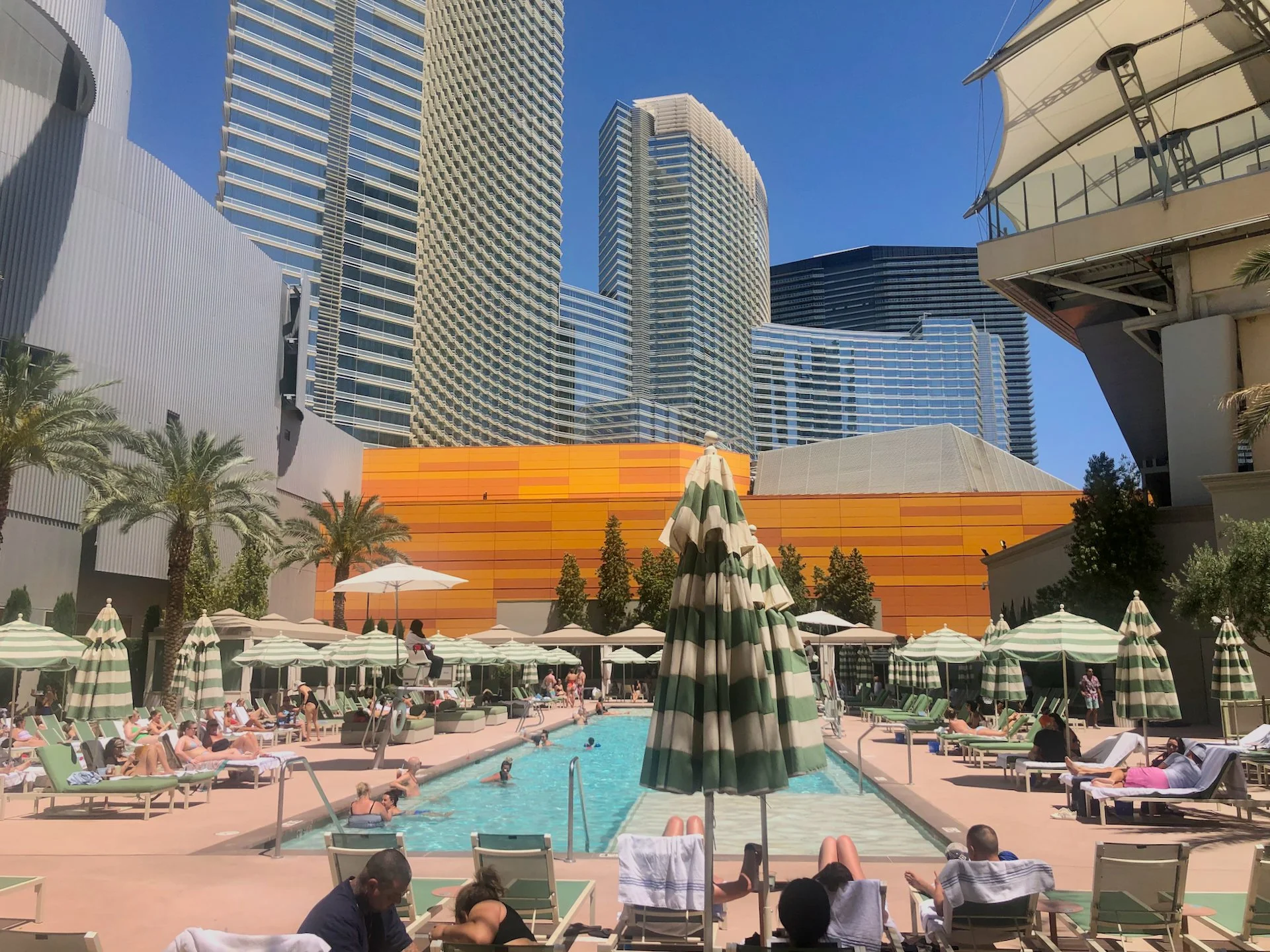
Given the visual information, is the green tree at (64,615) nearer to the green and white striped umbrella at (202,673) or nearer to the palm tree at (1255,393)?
the green and white striped umbrella at (202,673)

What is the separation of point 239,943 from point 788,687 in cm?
275

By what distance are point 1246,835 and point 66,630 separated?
29563 mm

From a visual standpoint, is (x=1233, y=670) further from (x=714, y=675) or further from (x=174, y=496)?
(x=174, y=496)

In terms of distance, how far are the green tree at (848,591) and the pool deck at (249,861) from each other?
2882 centimetres

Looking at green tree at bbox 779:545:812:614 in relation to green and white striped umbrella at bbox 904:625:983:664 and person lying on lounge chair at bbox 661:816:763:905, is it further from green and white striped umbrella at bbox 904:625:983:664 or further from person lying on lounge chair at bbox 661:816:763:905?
person lying on lounge chair at bbox 661:816:763:905

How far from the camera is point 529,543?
155 feet

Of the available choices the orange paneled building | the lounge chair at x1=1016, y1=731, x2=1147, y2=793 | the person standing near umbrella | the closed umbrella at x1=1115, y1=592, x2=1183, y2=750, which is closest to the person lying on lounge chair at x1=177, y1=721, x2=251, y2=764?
the lounge chair at x1=1016, y1=731, x2=1147, y2=793

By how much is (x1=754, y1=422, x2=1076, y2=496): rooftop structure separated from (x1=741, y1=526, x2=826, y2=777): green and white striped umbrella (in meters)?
57.0

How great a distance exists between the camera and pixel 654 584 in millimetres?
43656

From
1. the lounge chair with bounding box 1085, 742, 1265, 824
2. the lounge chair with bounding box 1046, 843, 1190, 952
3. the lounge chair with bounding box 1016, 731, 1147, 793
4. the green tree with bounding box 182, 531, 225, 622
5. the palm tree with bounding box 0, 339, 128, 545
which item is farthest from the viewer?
the green tree with bounding box 182, 531, 225, 622

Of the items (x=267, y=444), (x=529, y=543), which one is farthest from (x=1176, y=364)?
(x=267, y=444)

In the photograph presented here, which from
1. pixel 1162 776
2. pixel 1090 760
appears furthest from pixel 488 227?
pixel 1162 776

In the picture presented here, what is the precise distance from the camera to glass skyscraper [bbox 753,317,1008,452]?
152m

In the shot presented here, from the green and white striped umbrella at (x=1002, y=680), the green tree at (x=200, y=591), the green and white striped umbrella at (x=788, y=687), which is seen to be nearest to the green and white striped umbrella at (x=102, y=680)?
the green and white striped umbrella at (x=788, y=687)
